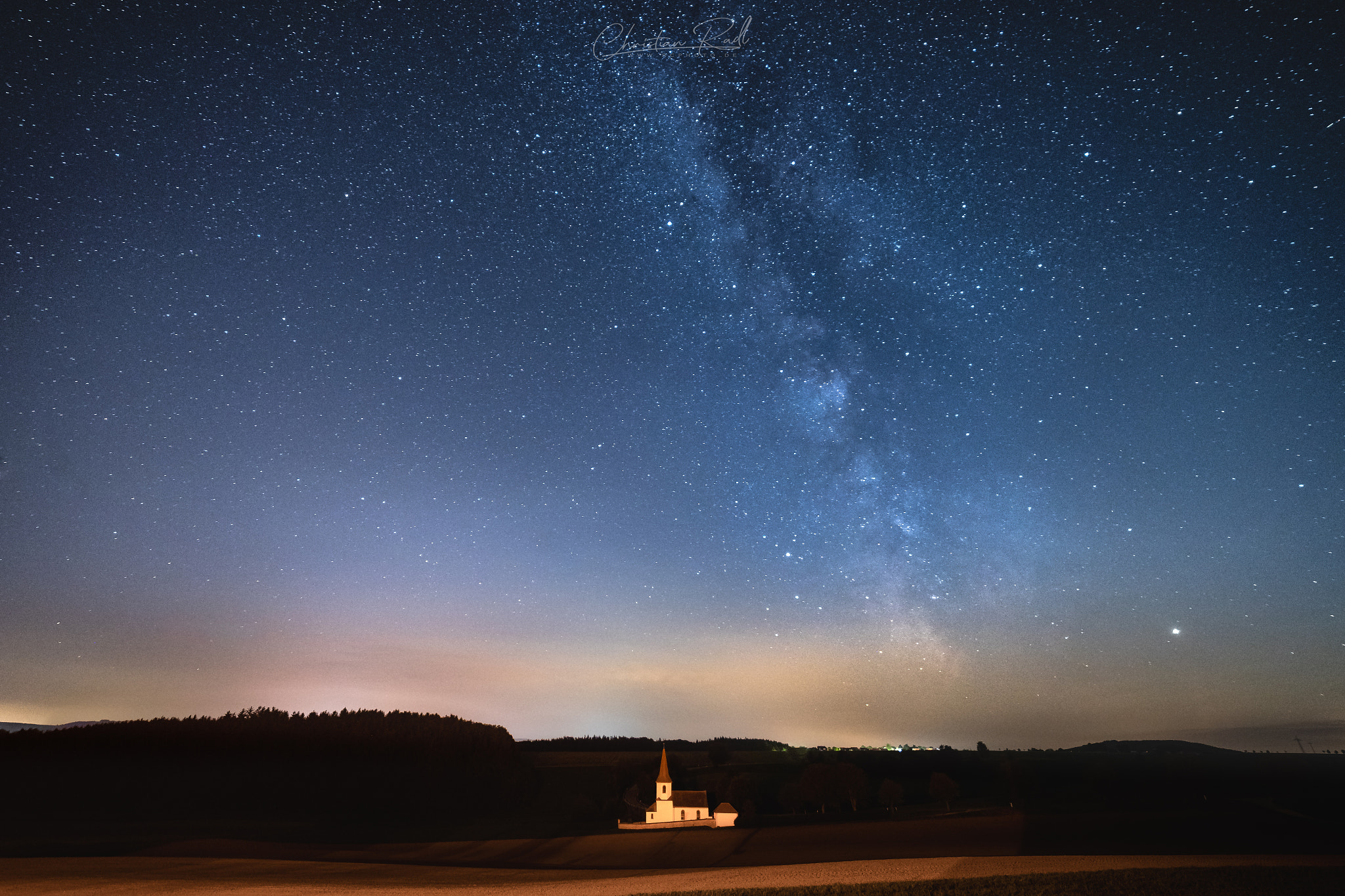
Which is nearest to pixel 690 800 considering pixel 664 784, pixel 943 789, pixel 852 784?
pixel 664 784

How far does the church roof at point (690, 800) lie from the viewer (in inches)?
2739

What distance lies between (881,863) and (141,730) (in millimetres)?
99753

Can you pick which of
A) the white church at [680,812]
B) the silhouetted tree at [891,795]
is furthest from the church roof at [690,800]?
the silhouetted tree at [891,795]

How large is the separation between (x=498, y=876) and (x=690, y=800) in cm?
3850

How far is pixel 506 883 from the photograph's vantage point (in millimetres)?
33031

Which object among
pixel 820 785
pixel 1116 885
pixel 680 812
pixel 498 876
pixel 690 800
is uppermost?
pixel 1116 885

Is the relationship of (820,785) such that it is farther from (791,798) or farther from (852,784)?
(791,798)

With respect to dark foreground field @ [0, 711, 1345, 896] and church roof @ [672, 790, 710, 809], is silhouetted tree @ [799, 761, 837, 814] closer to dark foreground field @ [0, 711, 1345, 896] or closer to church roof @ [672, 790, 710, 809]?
dark foreground field @ [0, 711, 1345, 896]

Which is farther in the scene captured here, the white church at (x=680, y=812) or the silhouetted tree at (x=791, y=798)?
the silhouetted tree at (x=791, y=798)

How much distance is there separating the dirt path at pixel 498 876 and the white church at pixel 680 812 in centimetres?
3137

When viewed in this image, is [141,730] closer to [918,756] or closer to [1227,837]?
[1227,837]

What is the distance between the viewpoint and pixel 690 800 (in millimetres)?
70375

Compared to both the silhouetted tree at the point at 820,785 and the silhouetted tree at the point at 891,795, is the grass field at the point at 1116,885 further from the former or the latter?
the silhouetted tree at the point at 820,785

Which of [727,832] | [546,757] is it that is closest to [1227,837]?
[727,832]
